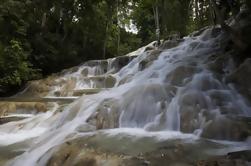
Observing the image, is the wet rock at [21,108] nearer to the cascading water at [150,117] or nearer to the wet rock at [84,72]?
the cascading water at [150,117]

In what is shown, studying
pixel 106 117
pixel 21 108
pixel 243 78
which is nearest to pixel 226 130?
pixel 243 78

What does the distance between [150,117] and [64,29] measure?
16.5 metres

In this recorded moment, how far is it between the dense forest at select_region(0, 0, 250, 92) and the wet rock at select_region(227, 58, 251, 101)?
131 inches

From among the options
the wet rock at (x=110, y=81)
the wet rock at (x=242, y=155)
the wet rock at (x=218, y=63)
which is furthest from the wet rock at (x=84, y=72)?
the wet rock at (x=242, y=155)

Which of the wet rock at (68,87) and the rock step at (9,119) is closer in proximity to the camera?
the rock step at (9,119)

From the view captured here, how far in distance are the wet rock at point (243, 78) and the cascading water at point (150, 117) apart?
20 centimetres

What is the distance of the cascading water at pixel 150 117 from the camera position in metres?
7.70

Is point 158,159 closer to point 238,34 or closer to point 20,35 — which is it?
point 238,34

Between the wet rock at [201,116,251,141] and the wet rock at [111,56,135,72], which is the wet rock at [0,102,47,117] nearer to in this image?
the wet rock at [201,116,251,141]

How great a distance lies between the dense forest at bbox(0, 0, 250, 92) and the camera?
16359 millimetres

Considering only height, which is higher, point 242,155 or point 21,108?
point 21,108

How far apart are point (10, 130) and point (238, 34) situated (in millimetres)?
7304

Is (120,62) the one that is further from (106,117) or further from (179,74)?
(106,117)

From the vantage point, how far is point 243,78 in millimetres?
9945
